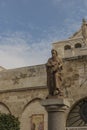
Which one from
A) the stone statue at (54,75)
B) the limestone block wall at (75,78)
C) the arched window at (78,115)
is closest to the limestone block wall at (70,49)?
the limestone block wall at (75,78)

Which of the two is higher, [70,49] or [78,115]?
[70,49]

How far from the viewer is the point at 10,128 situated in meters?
21.7

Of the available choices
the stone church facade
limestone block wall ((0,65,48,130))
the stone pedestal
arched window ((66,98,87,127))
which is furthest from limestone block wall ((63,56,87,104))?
the stone pedestal

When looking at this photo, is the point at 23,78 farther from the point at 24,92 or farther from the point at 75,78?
the point at 75,78

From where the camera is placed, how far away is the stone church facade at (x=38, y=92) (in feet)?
71.5

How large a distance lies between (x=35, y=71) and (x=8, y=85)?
219 cm

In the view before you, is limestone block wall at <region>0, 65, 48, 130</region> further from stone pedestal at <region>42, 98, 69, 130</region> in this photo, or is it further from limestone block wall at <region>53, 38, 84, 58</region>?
stone pedestal at <region>42, 98, 69, 130</region>

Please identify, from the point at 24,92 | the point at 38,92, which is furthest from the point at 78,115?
the point at 24,92

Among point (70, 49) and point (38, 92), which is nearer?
point (38, 92)

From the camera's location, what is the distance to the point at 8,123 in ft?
71.6

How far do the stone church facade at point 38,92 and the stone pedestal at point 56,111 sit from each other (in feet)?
26.7

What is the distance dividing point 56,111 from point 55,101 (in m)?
0.41

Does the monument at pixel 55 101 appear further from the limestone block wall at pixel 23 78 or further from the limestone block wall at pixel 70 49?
the limestone block wall at pixel 70 49

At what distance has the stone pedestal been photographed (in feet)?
43.1
